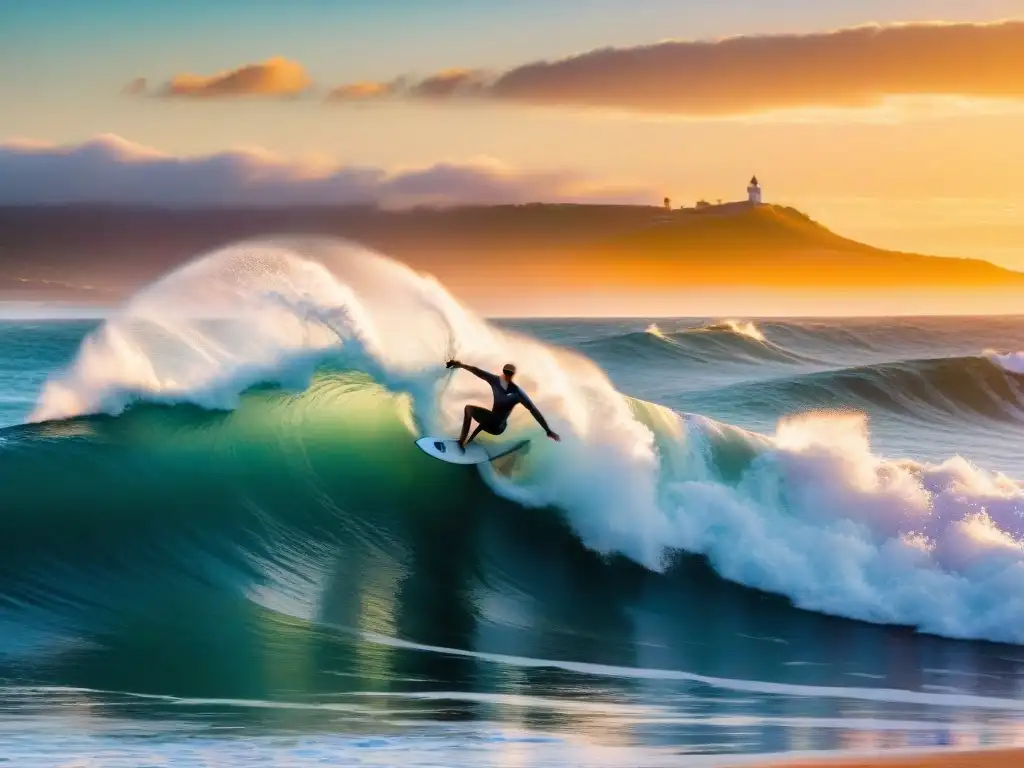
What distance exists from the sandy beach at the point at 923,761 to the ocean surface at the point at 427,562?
256 mm

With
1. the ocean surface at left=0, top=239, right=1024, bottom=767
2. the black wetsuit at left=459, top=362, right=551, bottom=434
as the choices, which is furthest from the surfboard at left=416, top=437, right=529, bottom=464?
the black wetsuit at left=459, top=362, right=551, bottom=434

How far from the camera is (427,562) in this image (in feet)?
40.5

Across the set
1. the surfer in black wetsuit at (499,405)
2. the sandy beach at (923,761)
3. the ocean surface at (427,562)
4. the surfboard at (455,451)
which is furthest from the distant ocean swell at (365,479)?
the sandy beach at (923,761)

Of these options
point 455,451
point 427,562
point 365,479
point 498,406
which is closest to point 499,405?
point 498,406

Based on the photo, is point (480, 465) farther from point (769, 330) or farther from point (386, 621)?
point (769, 330)

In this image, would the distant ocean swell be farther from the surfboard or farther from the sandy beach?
the sandy beach

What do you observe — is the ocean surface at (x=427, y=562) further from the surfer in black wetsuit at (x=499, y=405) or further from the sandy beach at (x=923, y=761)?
the surfer in black wetsuit at (x=499, y=405)

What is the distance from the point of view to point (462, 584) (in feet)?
39.0

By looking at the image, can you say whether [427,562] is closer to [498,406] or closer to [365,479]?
[498,406]

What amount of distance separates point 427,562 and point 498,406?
1530mm

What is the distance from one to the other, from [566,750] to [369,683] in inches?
72.4

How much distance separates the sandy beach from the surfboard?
20.0 feet

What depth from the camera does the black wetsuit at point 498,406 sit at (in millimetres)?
12258

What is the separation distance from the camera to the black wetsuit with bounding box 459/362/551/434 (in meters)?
12.3
